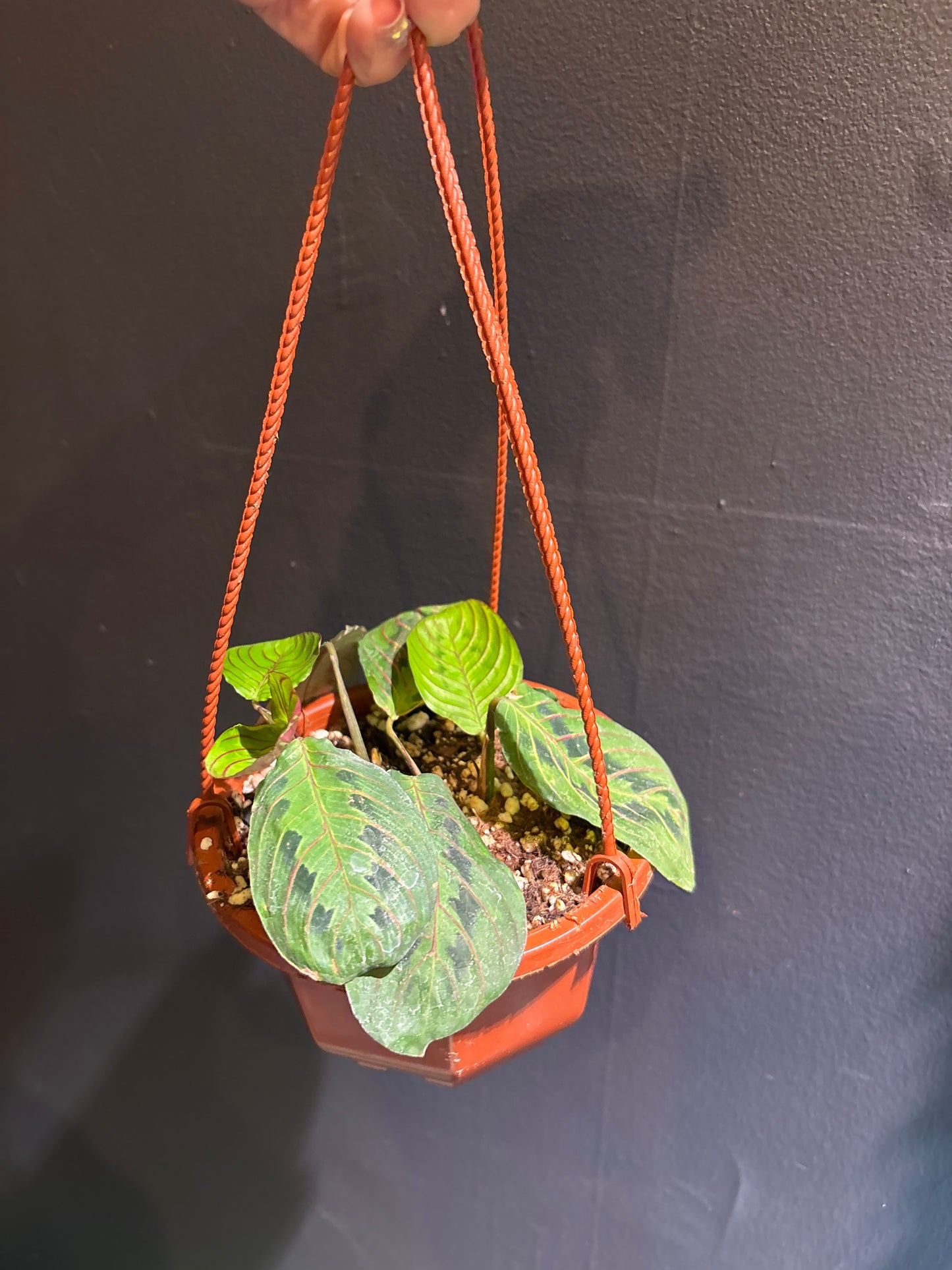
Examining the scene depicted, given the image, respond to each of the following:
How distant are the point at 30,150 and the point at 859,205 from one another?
935 mm

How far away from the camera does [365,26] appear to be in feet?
1.41

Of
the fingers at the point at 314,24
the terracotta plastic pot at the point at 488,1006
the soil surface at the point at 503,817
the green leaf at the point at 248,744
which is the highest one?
the fingers at the point at 314,24

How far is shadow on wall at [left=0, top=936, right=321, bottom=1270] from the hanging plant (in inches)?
29.0

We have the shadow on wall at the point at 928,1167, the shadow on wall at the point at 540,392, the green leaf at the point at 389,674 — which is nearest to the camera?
the green leaf at the point at 389,674

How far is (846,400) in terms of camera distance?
779 mm

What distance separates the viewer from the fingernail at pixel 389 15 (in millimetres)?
428

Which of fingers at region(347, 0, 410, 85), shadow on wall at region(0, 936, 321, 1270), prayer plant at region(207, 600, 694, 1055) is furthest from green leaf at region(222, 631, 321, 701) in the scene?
shadow on wall at region(0, 936, 321, 1270)

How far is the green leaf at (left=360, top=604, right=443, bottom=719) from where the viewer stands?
0.68 meters

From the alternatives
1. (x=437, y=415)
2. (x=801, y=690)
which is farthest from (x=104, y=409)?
(x=801, y=690)

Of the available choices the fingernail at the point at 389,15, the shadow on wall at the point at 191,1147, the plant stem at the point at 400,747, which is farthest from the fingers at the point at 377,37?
the shadow on wall at the point at 191,1147

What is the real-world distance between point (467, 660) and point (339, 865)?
Result: 0.21m

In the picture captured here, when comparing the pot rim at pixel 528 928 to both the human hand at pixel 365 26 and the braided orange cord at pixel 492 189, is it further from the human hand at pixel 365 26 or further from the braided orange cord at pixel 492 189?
the human hand at pixel 365 26

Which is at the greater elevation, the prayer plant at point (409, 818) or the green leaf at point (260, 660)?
the green leaf at point (260, 660)

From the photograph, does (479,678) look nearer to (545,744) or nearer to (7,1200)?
(545,744)
